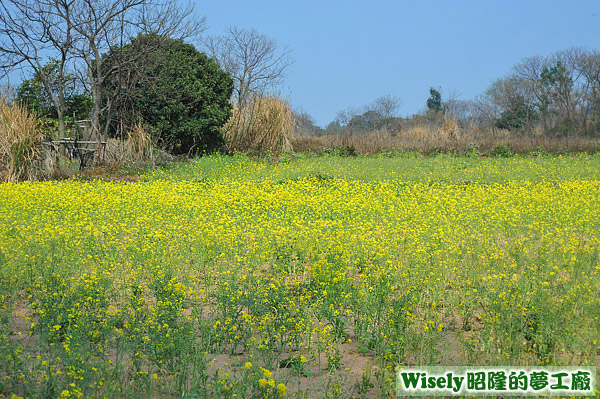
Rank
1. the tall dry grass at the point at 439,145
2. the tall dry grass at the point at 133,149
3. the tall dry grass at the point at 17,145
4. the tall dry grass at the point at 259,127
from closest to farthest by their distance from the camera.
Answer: the tall dry grass at the point at 17,145
the tall dry grass at the point at 133,149
the tall dry grass at the point at 259,127
the tall dry grass at the point at 439,145

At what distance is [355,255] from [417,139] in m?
25.9

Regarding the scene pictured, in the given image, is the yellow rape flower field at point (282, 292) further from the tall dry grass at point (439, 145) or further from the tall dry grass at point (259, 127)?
the tall dry grass at point (439, 145)

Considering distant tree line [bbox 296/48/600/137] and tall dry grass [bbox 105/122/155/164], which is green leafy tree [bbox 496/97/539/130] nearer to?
distant tree line [bbox 296/48/600/137]

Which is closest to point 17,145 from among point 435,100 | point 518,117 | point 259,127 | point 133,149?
point 133,149

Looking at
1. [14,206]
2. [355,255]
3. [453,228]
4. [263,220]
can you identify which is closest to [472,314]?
[355,255]

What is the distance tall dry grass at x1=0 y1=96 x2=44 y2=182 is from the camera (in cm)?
1527

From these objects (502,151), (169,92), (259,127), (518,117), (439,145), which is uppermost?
(518,117)

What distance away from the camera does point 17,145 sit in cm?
1538

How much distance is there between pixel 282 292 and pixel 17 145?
1299cm

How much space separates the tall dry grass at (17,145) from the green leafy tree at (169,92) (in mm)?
4966

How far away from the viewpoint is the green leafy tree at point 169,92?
21.0m

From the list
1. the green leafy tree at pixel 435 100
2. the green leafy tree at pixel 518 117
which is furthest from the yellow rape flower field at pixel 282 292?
the green leafy tree at pixel 435 100

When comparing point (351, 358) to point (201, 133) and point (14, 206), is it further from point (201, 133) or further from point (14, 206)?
point (201, 133)

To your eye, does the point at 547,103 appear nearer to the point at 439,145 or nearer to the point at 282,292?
the point at 439,145
